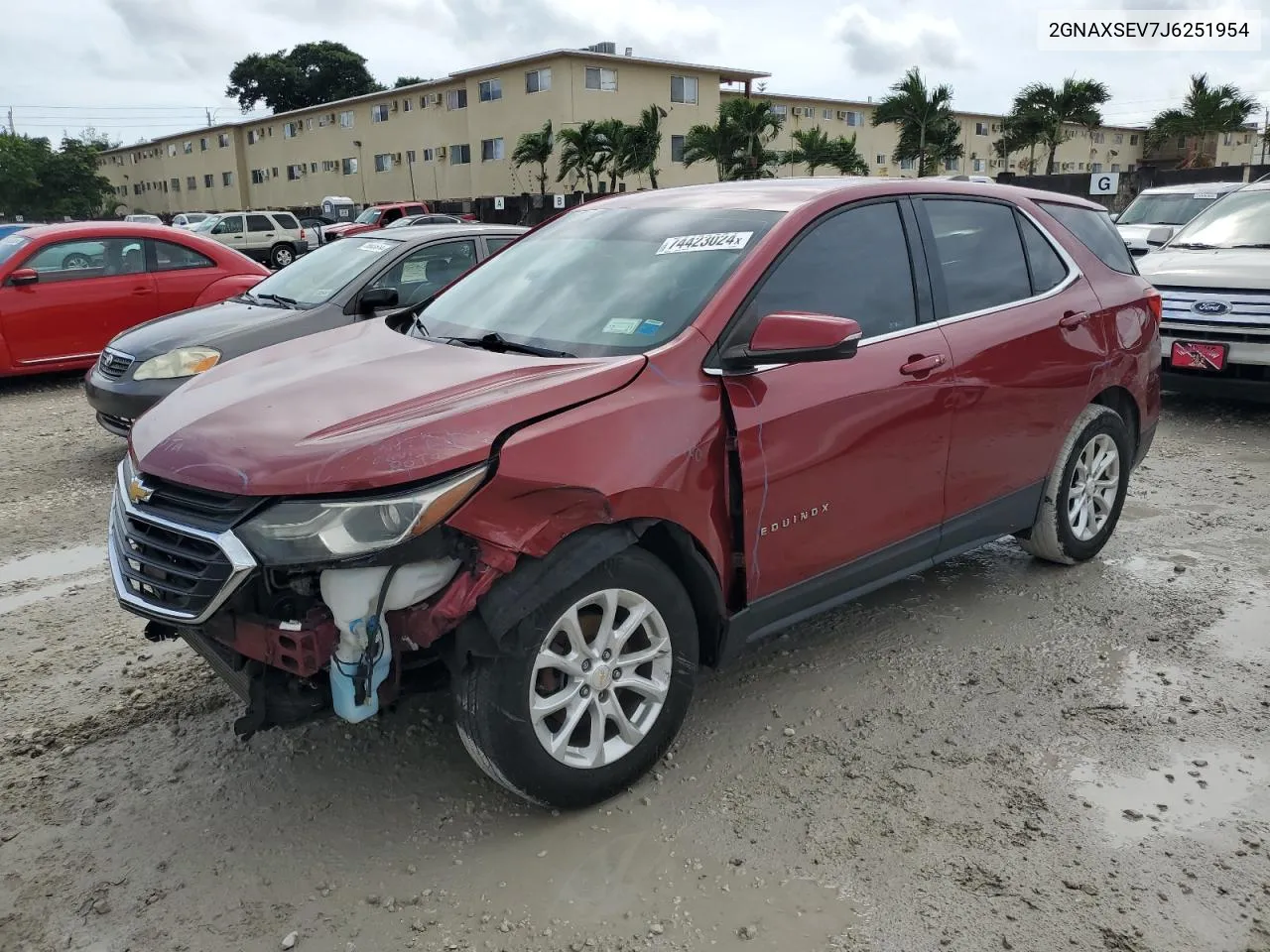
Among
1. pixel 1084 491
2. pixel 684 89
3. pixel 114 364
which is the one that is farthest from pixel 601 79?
pixel 1084 491

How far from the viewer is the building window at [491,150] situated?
4652 cm

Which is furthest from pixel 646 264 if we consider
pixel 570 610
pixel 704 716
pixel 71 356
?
pixel 71 356

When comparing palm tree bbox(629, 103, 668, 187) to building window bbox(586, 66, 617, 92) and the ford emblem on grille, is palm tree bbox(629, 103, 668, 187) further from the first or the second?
the ford emblem on grille

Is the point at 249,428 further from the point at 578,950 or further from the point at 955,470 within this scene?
the point at 955,470

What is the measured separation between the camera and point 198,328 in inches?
258

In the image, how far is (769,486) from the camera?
315cm

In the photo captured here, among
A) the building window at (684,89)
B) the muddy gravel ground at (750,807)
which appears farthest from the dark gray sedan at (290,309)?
the building window at (684,89)

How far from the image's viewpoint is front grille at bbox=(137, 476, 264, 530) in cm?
256

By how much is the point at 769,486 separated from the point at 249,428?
5.05 ft

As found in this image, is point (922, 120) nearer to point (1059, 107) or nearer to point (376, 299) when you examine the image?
point (1059, 107)

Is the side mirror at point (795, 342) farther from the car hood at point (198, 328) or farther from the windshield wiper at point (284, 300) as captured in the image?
the windshield wiper at point (284, 300)

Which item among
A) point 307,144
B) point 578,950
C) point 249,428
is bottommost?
point 578,950

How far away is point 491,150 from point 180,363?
43.5m

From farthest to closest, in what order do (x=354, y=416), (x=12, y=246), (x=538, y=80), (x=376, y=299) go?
(x=538, y=80), (x=12, y=246), (x=376, y=299), (x=354, y=416)
